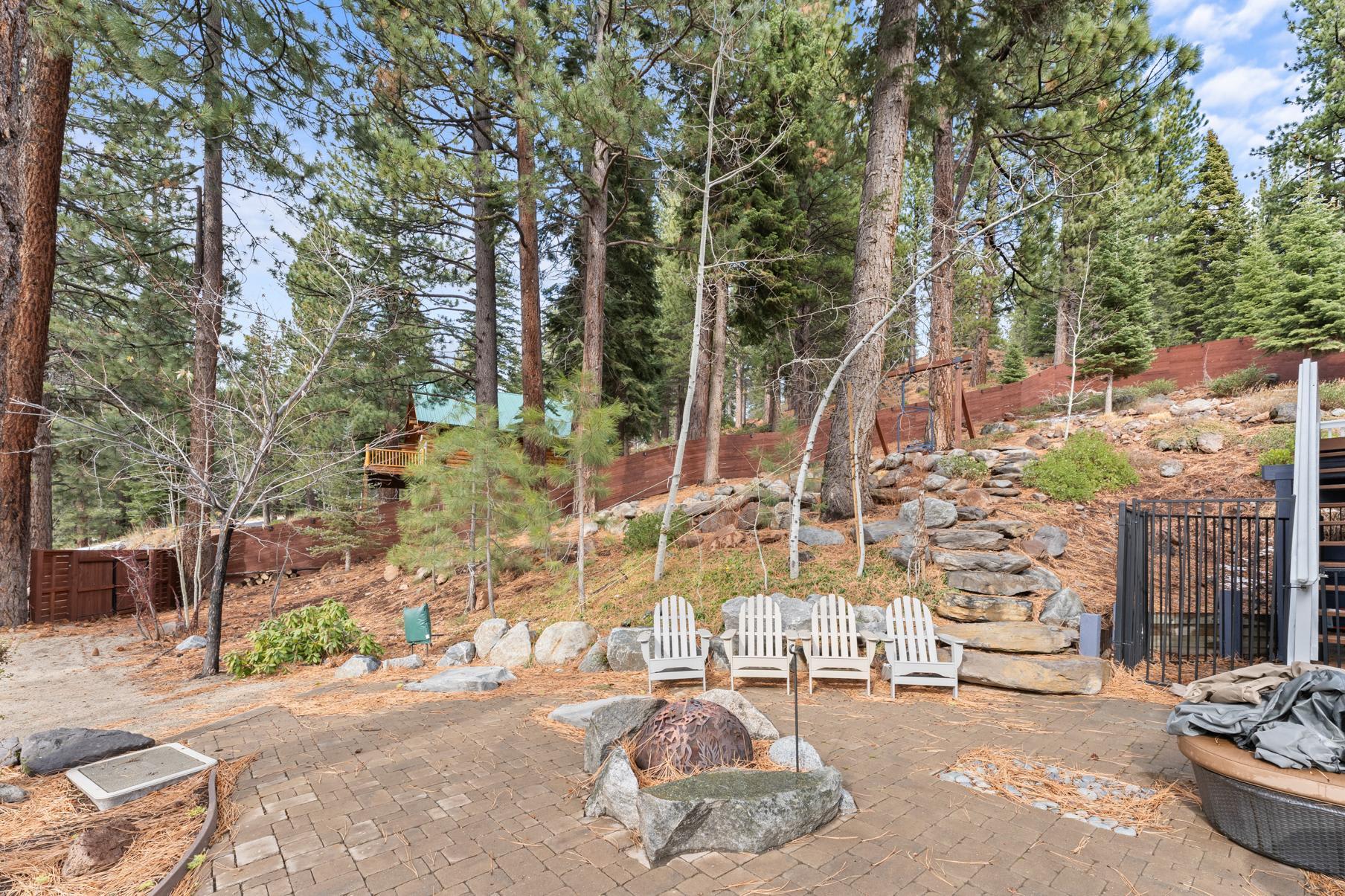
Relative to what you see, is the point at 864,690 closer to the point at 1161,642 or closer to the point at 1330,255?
the point at 1161,642

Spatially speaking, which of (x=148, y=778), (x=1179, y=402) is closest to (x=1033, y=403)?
(x=1179, y=402)

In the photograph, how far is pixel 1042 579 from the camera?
6.18 metres

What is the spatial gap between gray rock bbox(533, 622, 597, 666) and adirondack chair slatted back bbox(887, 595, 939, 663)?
10.9ft

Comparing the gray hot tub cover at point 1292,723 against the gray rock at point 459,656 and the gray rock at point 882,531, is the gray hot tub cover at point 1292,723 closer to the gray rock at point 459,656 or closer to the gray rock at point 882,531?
the gray rock at point 882,531

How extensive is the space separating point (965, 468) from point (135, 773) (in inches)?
368

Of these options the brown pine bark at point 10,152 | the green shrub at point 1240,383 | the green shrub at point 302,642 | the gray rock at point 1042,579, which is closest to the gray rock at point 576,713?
the green shrub at point 302,642

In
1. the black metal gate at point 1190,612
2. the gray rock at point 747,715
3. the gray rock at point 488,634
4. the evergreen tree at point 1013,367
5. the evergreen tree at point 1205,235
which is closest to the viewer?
the gray rock at point 747,715

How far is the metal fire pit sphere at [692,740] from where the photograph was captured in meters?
Answer: 3.34

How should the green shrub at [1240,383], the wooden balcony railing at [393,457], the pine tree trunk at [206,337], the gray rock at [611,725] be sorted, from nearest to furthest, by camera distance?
the gray rock at [611,725] → the pine tree trunk at [206,337] → the green shrub at [1240,383] → the wooden balcony railing at [393,457]

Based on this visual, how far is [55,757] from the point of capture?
3.66m

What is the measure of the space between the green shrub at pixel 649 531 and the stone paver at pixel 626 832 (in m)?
4.50

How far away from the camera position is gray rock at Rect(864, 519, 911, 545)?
7.41m

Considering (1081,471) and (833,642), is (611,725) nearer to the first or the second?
(833,642)

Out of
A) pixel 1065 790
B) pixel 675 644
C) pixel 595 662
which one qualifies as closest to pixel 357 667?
pixel 595 662
